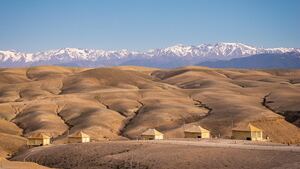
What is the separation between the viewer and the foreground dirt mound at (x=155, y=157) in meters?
59.8

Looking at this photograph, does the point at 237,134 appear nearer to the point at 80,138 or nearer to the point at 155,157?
the point at 80,138

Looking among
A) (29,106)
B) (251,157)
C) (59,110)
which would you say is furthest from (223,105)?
(251,157)

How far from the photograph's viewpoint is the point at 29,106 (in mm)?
153250

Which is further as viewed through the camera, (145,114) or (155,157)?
(145,114)

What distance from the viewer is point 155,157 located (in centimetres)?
6631

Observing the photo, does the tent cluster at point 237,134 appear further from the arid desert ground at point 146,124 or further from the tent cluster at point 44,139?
the tent cluster at point 44,139

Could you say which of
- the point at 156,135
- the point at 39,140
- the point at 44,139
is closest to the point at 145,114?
the point at 156,135

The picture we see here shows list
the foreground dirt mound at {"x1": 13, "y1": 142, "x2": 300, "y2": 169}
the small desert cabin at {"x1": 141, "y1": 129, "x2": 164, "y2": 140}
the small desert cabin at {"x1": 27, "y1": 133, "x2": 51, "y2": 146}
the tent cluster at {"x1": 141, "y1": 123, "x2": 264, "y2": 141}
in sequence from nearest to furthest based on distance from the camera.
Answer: the foreground dirt mound at {"x1": 13, "y1": 142, "x2": 300, "y2": 169} → the tent cluster at {"x1": 141, "y1": 123, "x2": 264, "y2": 141} → the small desert cabin at {"x1": 141, "y1": 129, "x2": 164, "y2": 140} → the small desert cabin at {"x1": 27, "y1": 133, "x2": 51, "y2": 146}

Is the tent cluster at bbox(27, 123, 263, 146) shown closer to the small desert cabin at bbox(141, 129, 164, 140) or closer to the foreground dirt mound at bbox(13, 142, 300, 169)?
the small desert cabin at bbox(141, 129, 164, 140)

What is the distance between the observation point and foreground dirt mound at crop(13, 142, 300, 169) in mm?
59844

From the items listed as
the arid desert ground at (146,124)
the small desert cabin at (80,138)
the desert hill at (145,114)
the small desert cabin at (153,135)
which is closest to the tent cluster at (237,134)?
the small desert cabin at (153,135)

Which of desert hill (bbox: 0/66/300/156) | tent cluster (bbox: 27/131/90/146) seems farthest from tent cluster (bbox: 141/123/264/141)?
desert hill (bbox: 0/66/300/156)

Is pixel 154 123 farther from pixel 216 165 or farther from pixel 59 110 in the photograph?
pixel 216 165

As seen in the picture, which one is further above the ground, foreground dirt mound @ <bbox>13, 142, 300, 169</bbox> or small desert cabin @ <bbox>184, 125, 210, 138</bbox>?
foreground dirt mound @ <bbox>13, 142, 300, 169</bbox>
